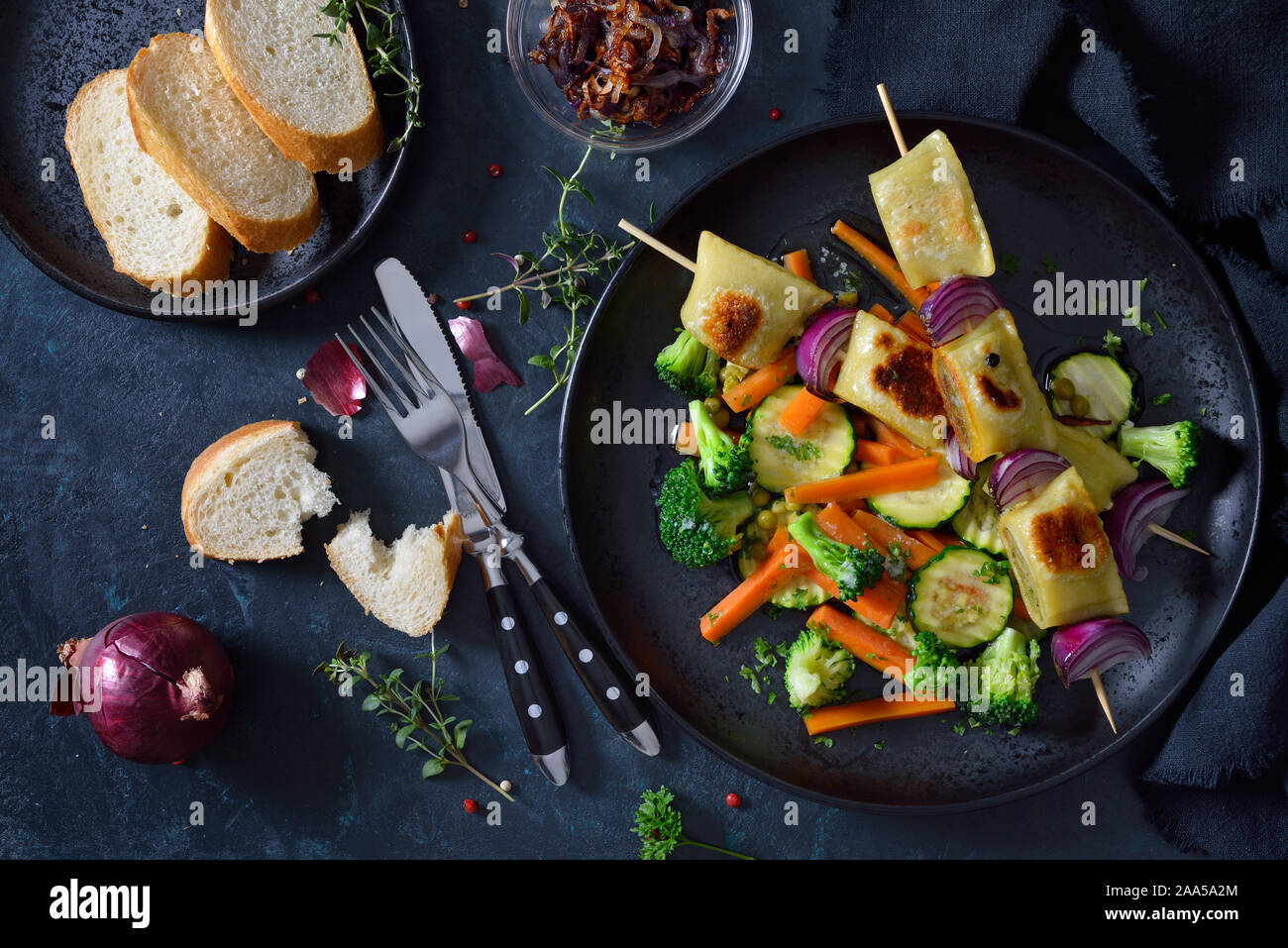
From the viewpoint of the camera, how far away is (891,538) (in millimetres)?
3381

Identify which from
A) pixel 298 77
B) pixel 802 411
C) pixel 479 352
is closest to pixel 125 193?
pixel 298 77

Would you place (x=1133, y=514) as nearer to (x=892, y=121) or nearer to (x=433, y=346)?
(x=892, y=121)

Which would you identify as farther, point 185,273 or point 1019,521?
point 185,273

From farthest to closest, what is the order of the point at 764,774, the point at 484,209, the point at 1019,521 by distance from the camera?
the point at 484,209 < the point at 764,774 < the point at 1019,521

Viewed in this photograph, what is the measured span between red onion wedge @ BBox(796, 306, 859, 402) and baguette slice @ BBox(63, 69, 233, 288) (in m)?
2.46

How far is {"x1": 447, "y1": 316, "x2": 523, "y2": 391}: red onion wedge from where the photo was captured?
3.64 m

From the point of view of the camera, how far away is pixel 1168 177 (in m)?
3.48

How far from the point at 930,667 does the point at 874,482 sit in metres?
0.74

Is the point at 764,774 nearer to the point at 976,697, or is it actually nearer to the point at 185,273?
the point at 976,697

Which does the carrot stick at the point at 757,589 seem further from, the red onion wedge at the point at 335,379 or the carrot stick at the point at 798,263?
the red onion wedge at the point at 335,379
